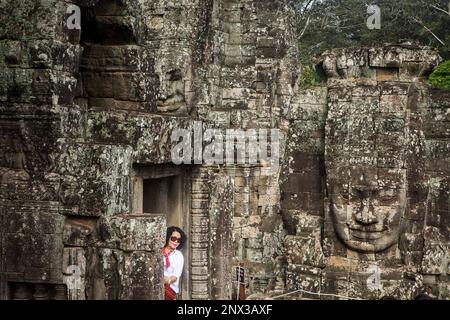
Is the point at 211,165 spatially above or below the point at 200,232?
above

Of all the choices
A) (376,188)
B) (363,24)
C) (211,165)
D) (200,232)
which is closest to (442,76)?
(363,24)

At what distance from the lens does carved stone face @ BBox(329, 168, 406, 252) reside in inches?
536

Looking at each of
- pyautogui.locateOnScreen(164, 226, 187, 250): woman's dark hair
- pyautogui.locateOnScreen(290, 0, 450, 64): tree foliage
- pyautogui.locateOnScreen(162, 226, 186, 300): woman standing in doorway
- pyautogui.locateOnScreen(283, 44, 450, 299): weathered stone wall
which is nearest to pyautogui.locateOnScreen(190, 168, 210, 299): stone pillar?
pyautogui.locateOnScreen(164, 226, 187, 250): woman's dark hair

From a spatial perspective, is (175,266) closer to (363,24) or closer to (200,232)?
(200,232)

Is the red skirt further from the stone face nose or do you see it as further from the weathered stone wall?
the stone face nose

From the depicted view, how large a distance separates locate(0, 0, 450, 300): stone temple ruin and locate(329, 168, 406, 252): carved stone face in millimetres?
22

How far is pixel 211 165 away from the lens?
35.3ft

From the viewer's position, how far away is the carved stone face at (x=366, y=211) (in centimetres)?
1362

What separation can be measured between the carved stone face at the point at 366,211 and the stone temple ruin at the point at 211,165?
0.9 inches

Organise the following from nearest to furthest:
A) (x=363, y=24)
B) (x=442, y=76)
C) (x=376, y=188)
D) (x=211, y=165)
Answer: (x=211, y=165), (x=376, y=188), (x=442, y=76), (x=363, y=24)

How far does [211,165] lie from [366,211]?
377 cm

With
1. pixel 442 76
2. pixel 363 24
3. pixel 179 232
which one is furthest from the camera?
pixel 363 24

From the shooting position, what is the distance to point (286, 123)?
16250 mm
